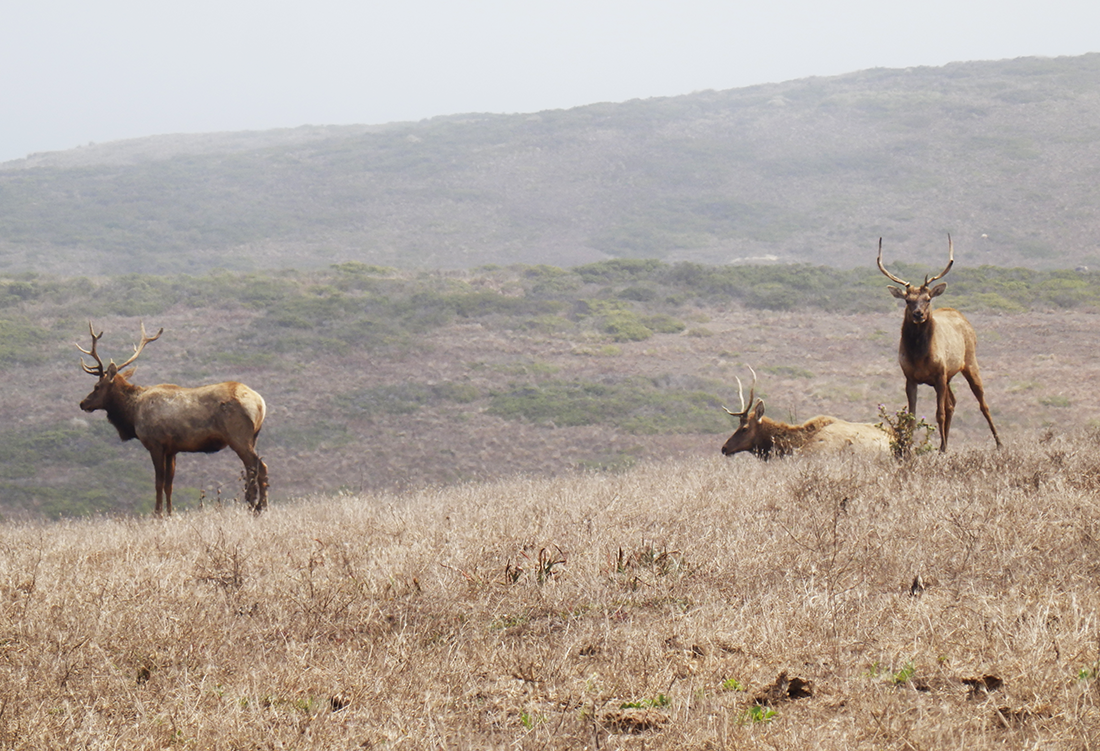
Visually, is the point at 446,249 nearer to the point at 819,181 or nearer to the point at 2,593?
the point at 819,181

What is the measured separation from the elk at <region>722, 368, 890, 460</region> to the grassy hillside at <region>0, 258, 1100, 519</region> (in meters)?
2.37

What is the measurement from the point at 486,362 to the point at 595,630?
22.1m

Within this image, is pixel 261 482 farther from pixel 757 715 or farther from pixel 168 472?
pixel 757 715

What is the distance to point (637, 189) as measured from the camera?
7106cm

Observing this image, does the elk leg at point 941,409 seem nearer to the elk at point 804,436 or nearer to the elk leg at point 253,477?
the elk at point 804,436

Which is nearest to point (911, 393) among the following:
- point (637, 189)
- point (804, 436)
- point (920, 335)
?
point (920, 335)

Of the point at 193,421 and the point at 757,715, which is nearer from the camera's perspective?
the point at 757,715

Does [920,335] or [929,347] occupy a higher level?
[920,335]

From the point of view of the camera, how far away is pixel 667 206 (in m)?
67.0

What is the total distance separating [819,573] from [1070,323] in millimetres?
26579

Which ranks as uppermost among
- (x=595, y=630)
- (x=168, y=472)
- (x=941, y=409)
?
(x=595, y=630)

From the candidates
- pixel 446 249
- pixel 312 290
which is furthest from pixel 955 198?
pixel 312 290

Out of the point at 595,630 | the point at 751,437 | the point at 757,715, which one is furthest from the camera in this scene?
the point at 751,437

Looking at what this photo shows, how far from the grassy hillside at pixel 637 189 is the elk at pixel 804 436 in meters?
40.5
